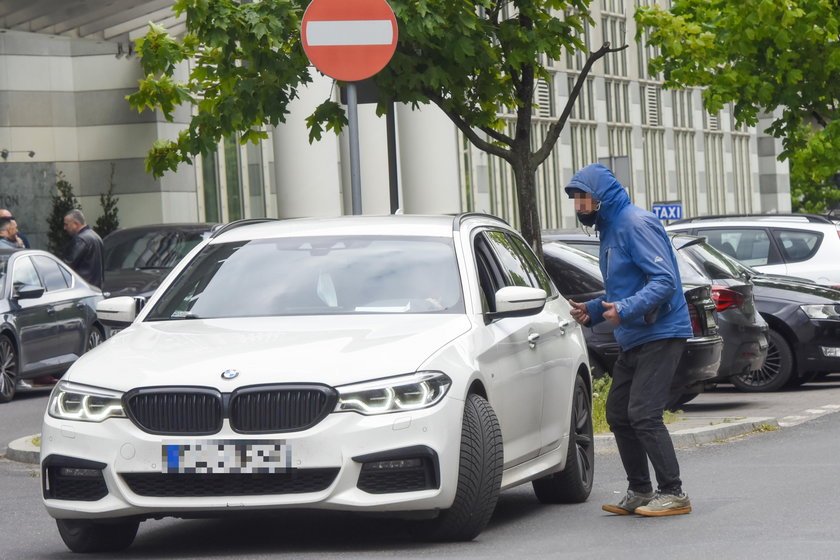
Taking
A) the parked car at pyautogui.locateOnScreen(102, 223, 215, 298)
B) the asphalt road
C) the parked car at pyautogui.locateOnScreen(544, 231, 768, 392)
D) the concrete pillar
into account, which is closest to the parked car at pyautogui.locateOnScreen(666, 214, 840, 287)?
the parked car at pyautogui.locateOnScreen(544, 231, 768, 392)

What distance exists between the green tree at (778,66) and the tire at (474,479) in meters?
18.8

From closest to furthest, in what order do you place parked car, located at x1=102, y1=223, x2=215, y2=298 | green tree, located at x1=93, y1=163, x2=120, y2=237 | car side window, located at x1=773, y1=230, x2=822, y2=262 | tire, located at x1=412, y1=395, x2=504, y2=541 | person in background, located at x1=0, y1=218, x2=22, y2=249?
1. tire, located at x1=412, y1=395, x2=504, y2=541
2. car side window, located at x1=773, y1=230, x2=822, y2=262
3. person in background, located at x1=0, y1=218, x2=22, y2=249
4. parked car, located at x1=102, y1=223, x2=215, y2=298
5. green tree, located at x1=93, y1=163, x2=120, y2=237

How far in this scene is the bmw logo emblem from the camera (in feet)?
24.0

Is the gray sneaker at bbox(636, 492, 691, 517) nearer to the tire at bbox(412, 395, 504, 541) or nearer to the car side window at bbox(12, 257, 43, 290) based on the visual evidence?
the tire at bbox(412, 395, 504, 541)

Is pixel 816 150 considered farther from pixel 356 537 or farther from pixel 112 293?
pixel 356 537

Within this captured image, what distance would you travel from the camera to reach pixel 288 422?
726 centimetres

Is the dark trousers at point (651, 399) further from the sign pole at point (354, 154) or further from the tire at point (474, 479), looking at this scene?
the sign pole at point (354, 154)

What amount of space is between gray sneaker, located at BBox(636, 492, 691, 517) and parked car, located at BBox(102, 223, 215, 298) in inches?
520

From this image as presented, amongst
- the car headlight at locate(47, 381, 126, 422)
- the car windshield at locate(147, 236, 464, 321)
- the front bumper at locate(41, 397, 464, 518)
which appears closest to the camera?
the front bumper at locate(41, 397, 464, 518)

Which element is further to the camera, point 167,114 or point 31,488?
point 167,114

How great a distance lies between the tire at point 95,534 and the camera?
777cm

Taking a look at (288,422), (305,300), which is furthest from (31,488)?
(288,422)

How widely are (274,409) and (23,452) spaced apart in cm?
552

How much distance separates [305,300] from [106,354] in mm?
1025
